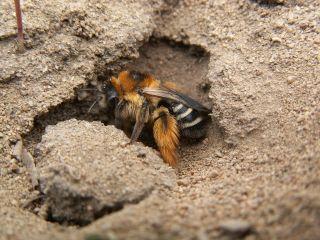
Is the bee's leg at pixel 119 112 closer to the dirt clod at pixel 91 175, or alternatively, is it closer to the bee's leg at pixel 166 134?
the bee's leg at pixel 166 134

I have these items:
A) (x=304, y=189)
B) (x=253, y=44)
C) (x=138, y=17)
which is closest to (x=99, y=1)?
(x=138, y=17)

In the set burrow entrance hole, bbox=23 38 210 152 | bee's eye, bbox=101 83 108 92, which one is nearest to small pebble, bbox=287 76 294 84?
burrow entrance hole, bbox=23 38 210 152

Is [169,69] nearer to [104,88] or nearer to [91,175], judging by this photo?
[104,88]

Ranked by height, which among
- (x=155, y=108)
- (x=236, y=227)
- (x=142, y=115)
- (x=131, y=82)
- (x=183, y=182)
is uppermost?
(x=131, y=82)

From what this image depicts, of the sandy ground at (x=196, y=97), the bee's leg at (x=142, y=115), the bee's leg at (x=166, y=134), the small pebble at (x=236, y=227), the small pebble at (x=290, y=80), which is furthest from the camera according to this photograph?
the bee's leg at (x=142, y=115)

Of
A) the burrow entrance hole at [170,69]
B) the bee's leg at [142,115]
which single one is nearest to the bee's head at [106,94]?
the burrow entrance hole at [170,69]

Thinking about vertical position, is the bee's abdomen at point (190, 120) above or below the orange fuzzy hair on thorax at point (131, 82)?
below

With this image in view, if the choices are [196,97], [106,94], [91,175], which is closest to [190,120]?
[196,97]
